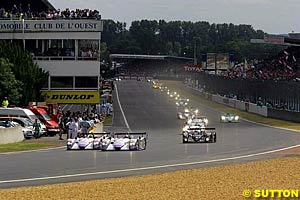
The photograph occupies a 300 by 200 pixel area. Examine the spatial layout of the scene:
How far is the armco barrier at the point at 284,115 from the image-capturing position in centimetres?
6384

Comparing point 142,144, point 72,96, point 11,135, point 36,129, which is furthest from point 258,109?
point 142,144

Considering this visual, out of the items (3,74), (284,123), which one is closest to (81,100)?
(3,74)

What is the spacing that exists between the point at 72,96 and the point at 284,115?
66.3 ft

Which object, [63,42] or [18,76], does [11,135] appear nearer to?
[18,76]

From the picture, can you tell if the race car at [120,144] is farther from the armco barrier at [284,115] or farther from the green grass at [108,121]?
the armco barrier at [284,115]

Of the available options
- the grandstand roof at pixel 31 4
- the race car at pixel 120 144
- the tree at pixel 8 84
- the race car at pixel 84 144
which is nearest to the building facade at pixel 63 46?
the tree at pixel 8 84

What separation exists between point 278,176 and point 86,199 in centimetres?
711

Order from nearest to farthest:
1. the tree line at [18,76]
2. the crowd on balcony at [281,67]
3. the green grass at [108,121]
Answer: the tree line at [18,76] < the green grass at [108,121] < the crowd on balcony at [281,67]

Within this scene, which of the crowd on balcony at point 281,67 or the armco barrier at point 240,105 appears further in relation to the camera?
the crowd on balcony at point 281,67

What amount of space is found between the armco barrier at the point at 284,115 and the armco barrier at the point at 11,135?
105ft

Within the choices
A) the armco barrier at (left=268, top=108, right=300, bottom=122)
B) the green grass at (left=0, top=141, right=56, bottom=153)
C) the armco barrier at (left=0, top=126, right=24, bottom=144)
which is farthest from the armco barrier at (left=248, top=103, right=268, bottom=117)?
the green grass at (left=0, top=141, right=56, bottom=153)

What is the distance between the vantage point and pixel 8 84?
56312 millimetres

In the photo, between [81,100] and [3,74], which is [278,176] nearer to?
[3,74]

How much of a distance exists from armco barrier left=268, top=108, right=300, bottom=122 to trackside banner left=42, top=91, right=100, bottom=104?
1773cm
